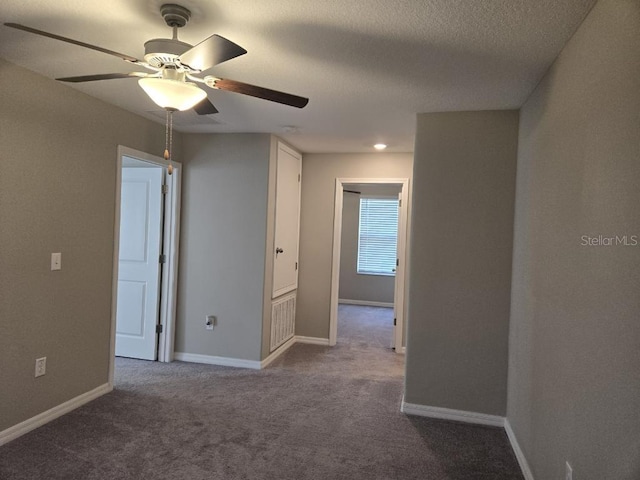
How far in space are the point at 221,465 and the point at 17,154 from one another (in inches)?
88.7

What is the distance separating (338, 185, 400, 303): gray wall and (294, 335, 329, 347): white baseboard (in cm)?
319

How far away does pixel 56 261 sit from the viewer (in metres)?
3.05

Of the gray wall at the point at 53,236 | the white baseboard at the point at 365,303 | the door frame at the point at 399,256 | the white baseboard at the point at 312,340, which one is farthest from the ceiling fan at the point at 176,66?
the white baseboard at the point at 365,303

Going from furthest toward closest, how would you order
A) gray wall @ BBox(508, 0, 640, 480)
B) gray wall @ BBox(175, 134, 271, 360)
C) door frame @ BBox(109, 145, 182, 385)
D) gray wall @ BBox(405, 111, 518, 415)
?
door frame @ BBox(109, 145, 182, 385), gray wall @ BBox(175, 134, 271, 360), gray wall @ BBox(405, 111, 518, 415), gray wall @ BBox(508, 0, 640, 480)

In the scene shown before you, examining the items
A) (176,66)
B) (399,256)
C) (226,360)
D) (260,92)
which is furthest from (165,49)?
(399,256)

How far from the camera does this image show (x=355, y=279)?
8.50m

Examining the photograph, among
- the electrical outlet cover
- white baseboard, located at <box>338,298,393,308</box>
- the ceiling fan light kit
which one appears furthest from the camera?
white baseboard, located at <box>338,298,393,308</box>

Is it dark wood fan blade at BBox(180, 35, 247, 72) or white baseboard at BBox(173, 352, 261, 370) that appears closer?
dark wood fan blade at BBox(180, 35, 247, 72)

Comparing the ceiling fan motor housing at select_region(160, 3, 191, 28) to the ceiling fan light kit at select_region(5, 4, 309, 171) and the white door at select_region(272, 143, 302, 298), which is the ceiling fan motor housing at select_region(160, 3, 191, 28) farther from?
the white door at select_region(272, 143, 302, 298)

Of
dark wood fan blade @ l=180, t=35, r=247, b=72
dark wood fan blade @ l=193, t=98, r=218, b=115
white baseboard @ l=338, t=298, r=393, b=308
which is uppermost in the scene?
dark wood fan blade @ l=180, t=35, r=247, b=72

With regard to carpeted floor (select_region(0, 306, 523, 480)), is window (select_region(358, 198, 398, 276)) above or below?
above

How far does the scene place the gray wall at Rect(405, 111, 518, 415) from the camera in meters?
3.21

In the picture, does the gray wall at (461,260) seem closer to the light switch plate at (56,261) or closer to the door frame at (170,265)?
the door frame at (170,265)

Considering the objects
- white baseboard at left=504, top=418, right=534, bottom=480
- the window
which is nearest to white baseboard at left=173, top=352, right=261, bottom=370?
white baseboard at left=504, top=418, right=534, bottom=480
